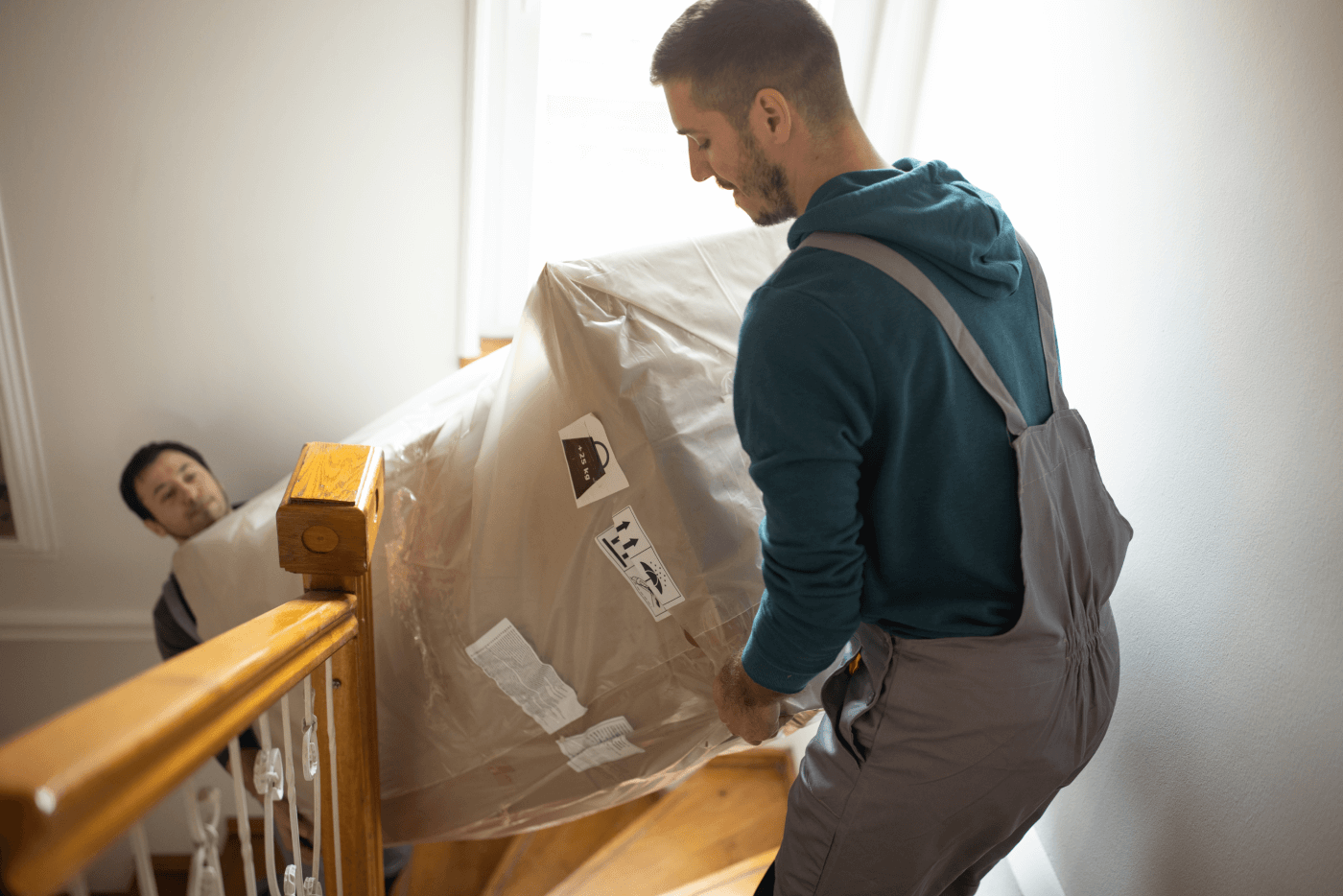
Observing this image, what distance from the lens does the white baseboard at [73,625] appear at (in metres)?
2.12

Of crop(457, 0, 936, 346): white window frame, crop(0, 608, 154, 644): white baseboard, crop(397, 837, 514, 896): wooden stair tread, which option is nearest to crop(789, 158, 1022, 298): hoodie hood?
crop(457, 0, 936, 346): white window frame

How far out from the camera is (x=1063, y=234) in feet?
4.14

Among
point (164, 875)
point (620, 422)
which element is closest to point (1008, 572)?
point (620, 422)

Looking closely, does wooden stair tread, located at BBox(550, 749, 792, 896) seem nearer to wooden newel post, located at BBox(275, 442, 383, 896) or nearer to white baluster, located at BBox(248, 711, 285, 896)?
wooden newel post, located at BBox(275, 442, 383, 896)

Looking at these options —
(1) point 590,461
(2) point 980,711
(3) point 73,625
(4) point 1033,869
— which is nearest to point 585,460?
(1) point 590,461

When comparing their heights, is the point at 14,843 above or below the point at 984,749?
above

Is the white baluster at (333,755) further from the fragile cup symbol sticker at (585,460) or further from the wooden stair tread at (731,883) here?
the wooden stair tread at (731,883)

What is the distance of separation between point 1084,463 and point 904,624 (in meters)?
0.27

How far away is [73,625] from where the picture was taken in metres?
2.13

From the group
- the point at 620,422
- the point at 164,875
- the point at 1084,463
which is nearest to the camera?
the point at 1084,463

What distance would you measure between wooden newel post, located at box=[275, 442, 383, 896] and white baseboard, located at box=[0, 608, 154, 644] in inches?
53.8

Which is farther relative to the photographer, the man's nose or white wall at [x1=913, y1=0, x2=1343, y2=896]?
the man's nose

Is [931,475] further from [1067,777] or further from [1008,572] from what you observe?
[1067,777]

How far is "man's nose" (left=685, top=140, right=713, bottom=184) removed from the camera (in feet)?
3.09
